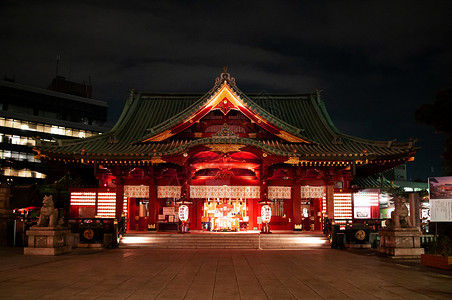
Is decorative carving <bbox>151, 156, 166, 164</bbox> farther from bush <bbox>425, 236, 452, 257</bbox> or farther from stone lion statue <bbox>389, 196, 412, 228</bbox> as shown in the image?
bush <bbox>425, 236, 452, 257</bbox>

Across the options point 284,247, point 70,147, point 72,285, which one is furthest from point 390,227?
point 70,147

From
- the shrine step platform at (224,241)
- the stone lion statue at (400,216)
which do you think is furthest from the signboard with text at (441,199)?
the shrine step platform at (224,241)

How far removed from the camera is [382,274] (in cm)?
1316

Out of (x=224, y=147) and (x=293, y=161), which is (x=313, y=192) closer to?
(x=293, y=161)

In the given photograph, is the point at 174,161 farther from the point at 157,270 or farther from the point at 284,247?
the point at 157,270

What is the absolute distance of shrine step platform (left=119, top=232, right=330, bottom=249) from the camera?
71.8ft

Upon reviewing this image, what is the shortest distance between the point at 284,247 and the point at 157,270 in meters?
9.76

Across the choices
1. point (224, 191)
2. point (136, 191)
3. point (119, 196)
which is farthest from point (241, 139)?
point (119, 196)

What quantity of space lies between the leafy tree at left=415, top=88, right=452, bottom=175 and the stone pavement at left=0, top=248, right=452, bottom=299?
430cm

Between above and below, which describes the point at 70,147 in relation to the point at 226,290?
above

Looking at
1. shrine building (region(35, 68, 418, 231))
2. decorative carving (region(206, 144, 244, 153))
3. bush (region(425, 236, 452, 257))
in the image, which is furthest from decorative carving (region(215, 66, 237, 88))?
bush (region(425, 236, 452, 257))

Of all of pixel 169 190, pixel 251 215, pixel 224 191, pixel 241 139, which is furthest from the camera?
pixel 251 215

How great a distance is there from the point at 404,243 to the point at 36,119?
72255 millimetres

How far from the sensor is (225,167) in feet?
86.3
